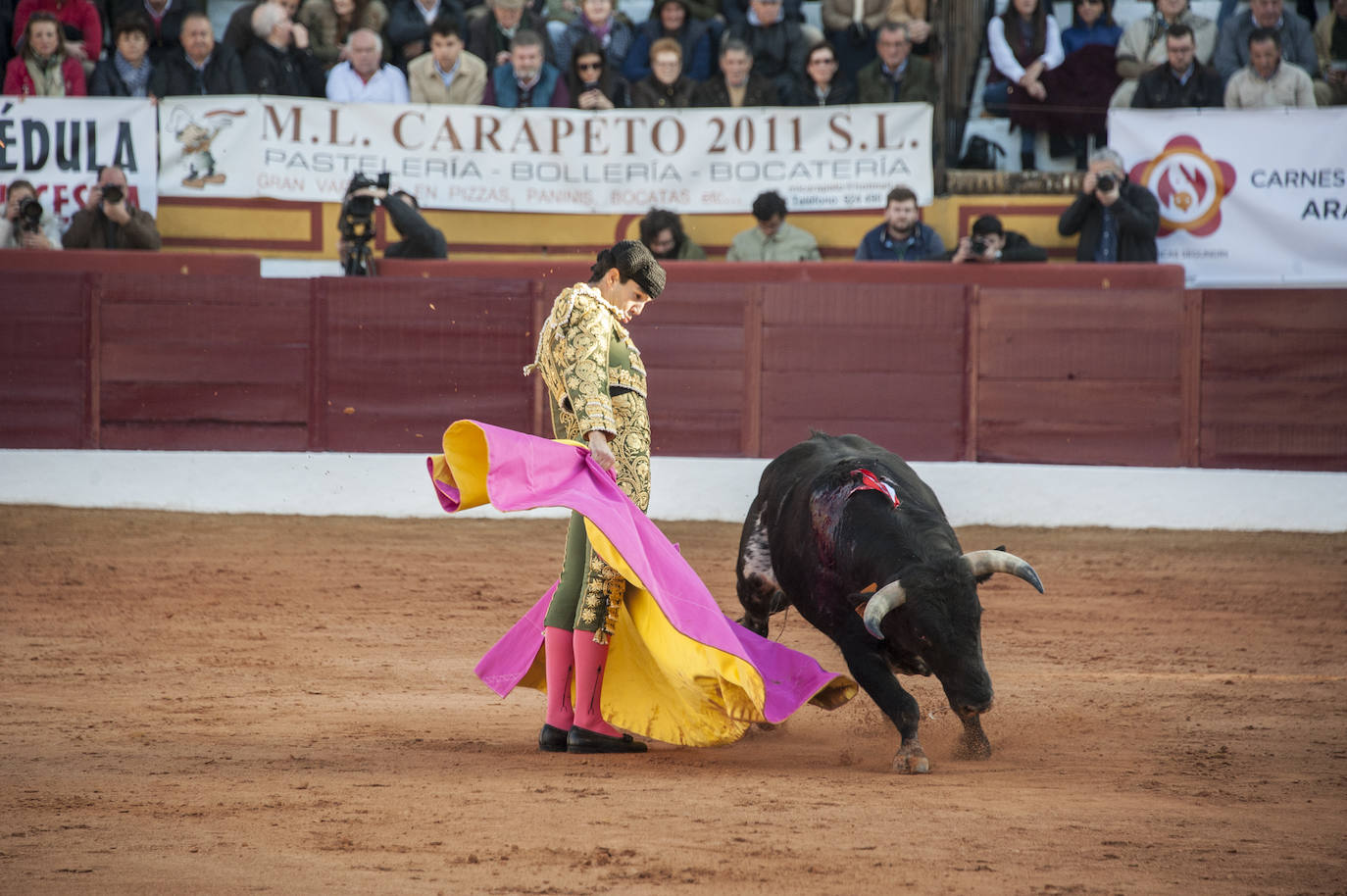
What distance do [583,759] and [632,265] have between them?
3.91ft

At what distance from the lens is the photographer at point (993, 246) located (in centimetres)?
840

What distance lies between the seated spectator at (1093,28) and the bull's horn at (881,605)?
6.73m

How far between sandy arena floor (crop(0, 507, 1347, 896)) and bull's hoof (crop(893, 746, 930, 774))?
4 centimetres

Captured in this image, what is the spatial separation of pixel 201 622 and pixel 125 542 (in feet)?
6.23

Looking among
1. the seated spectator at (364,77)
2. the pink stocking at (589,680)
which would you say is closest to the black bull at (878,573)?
the pink stocking at (589,680)

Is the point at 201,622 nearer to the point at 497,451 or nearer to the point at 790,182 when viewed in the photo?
the point at 497,451

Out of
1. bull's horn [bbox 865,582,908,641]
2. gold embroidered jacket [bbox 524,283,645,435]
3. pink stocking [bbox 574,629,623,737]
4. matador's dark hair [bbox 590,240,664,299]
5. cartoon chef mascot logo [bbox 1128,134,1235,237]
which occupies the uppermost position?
cartoon chef mascot logo [bbox 1128,134,1235,237]

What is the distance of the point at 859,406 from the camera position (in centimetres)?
851

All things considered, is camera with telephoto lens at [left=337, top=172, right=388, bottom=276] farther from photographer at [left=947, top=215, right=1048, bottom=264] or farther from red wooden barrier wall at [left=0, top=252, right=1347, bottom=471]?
photographer at [left=947, top=215, right=1048, bottom=264]

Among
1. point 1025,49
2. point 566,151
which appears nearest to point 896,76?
point 1025,49

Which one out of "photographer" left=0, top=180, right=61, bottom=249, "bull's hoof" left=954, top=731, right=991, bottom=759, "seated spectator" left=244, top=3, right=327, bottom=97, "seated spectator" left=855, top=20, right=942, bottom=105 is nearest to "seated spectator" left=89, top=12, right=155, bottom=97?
"seated spectator" left=244, top=3, right=327, bottom=97

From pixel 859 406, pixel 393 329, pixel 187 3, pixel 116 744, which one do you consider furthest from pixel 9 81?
pixel 116 744

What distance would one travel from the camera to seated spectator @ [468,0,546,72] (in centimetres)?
935

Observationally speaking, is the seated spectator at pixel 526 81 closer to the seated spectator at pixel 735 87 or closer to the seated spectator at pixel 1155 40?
the seated spectator at pixel 735 87
